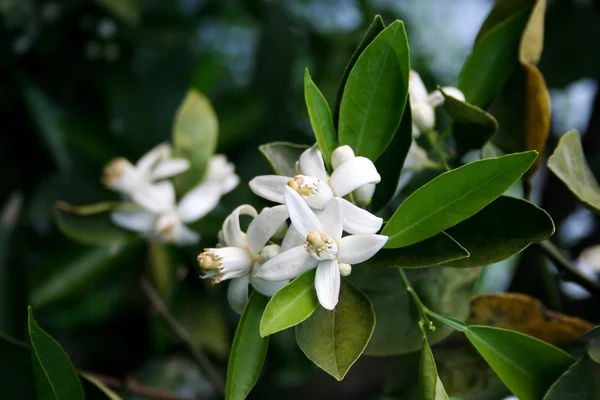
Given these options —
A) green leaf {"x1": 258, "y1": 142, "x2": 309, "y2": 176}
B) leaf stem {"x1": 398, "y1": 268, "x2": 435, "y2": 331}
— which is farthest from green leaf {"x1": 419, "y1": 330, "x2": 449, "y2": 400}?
green leaf {"x1": 258, "y1": 142, "x2": 309, "y2": 176}

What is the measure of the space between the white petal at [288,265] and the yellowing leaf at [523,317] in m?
0.17

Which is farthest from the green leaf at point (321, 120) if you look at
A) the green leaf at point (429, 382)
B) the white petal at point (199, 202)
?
the white petal at point (199, 202)

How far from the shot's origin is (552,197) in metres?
0.83

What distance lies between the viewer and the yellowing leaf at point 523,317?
429 millimetres

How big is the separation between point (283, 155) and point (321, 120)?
41 millimetres

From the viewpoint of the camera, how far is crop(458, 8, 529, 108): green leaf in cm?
42

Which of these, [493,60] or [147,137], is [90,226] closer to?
[147,137]

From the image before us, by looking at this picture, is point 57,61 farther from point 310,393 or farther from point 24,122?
point 310,393

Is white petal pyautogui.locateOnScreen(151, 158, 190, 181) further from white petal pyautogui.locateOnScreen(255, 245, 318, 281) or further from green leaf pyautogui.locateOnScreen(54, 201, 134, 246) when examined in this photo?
white petal pyautogui.locateOnScreen(255, 245, 318, 281)

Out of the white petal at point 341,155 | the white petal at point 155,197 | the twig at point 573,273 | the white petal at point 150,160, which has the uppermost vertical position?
the white petal at point 341,155

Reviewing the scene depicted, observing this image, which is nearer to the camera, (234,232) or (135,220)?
→ (234,232)

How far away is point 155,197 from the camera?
1.91 ft

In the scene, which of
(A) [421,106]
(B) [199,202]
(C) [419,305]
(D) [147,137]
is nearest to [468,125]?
(A) [421,106]

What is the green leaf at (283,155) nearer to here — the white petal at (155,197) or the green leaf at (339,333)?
the green leaf at (339,333)
